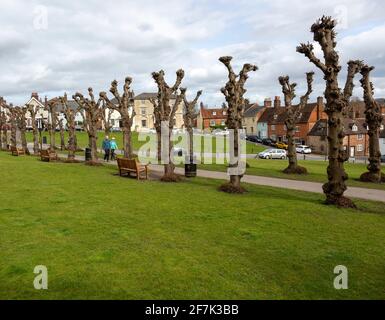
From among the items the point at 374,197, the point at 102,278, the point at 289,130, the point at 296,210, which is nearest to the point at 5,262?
the point at 102,278

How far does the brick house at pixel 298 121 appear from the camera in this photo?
246ft

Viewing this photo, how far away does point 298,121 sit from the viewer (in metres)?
76.2

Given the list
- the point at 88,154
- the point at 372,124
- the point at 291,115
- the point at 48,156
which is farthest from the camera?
the point at 88,154

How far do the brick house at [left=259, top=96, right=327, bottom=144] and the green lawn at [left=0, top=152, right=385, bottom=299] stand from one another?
205 ft

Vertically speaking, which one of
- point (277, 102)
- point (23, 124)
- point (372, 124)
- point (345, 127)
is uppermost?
point (277, 102)

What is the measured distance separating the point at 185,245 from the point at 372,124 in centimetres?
1751

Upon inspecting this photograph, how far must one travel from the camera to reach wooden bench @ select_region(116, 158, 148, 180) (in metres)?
→ 18.6

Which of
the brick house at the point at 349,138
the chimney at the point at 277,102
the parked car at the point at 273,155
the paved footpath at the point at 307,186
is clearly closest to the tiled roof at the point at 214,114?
the chimney at the point at 277,102

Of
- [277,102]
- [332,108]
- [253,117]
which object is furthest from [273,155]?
[253,117]

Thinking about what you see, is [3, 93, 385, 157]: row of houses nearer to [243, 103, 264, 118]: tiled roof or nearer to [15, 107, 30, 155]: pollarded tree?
[243, 103, 264, 118]: tiled roof

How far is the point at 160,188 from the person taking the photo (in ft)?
51.8

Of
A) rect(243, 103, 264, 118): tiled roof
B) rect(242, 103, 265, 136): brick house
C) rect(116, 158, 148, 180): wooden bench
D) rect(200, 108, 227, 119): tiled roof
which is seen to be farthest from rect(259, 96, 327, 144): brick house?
rect(116, 158, 148, 180): wooden bench

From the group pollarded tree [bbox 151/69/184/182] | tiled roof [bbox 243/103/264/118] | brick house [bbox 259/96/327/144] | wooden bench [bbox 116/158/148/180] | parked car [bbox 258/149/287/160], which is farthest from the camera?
tiled roof [bbox 243/103/264/118]

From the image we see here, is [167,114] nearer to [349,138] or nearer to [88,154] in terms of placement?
[88,154]
